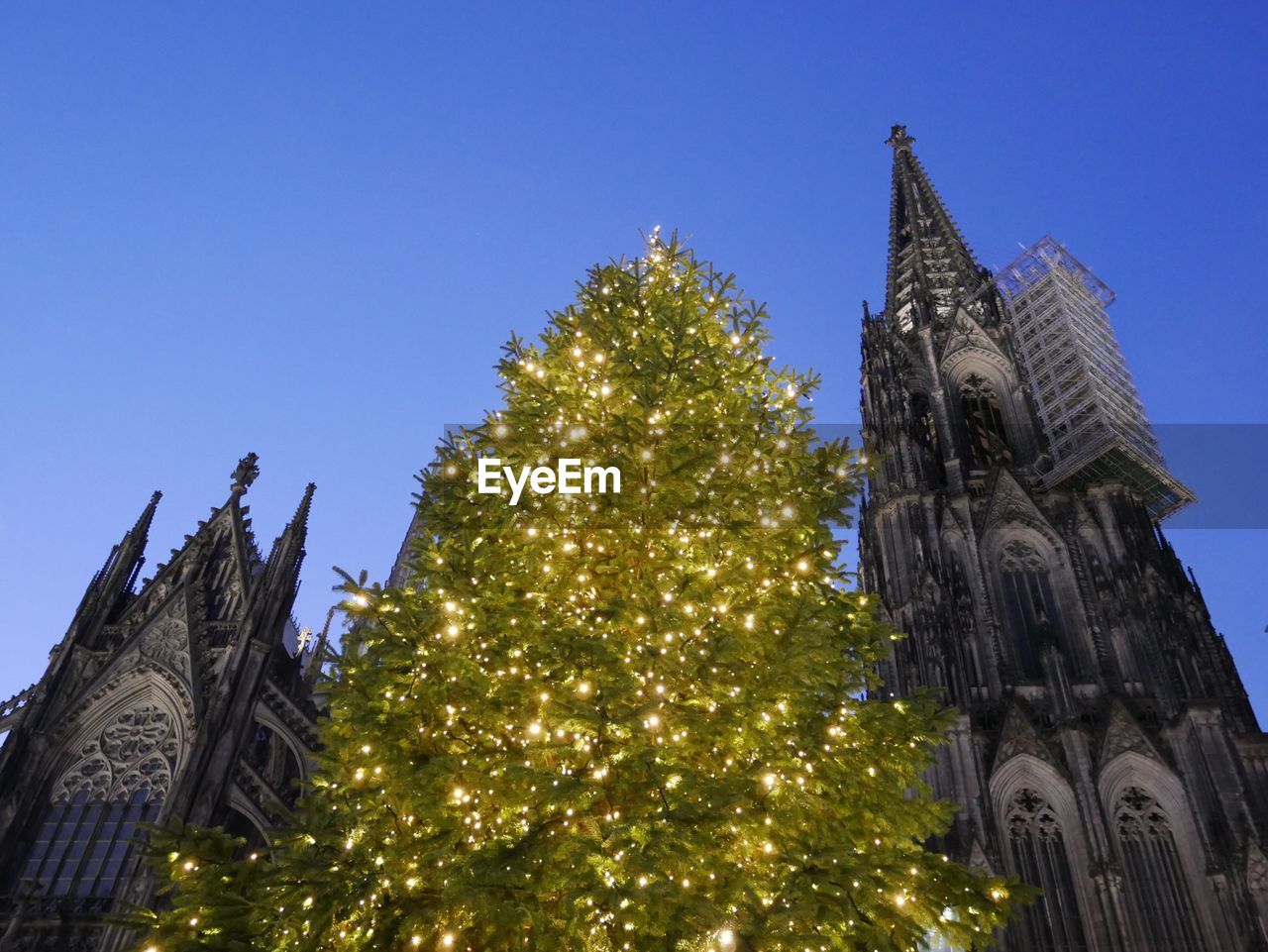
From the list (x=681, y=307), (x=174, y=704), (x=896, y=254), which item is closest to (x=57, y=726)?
(x=174, y=704)

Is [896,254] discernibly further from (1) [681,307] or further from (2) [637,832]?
(2) [637,832]

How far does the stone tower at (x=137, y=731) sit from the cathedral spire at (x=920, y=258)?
2605cm

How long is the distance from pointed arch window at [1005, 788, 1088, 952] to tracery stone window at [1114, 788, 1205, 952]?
116 centimetres

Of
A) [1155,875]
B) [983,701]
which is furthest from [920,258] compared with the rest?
[1155,875]

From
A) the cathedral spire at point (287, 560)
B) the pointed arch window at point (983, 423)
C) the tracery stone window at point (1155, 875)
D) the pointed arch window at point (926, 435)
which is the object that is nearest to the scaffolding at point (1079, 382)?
the pointed arch window at point (983, 423)

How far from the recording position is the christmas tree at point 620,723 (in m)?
5.23

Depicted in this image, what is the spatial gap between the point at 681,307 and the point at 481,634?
375 cm

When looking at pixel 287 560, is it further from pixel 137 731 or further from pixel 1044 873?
pixel 1044 873

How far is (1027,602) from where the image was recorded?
24.6 m

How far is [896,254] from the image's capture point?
144ft

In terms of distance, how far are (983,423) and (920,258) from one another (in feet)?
38.3

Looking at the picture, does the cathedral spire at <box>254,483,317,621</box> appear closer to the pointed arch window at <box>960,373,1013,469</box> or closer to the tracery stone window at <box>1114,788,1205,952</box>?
the tracery stone window at <box>1114,788,1205,952</box>

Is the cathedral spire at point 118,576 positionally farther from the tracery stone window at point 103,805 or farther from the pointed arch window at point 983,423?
the pointed arch window at point 983,423

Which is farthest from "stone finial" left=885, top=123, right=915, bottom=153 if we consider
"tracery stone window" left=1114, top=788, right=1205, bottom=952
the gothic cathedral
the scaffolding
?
"tracery stone window" left=1114, top=788, right=1205, bottom=952
